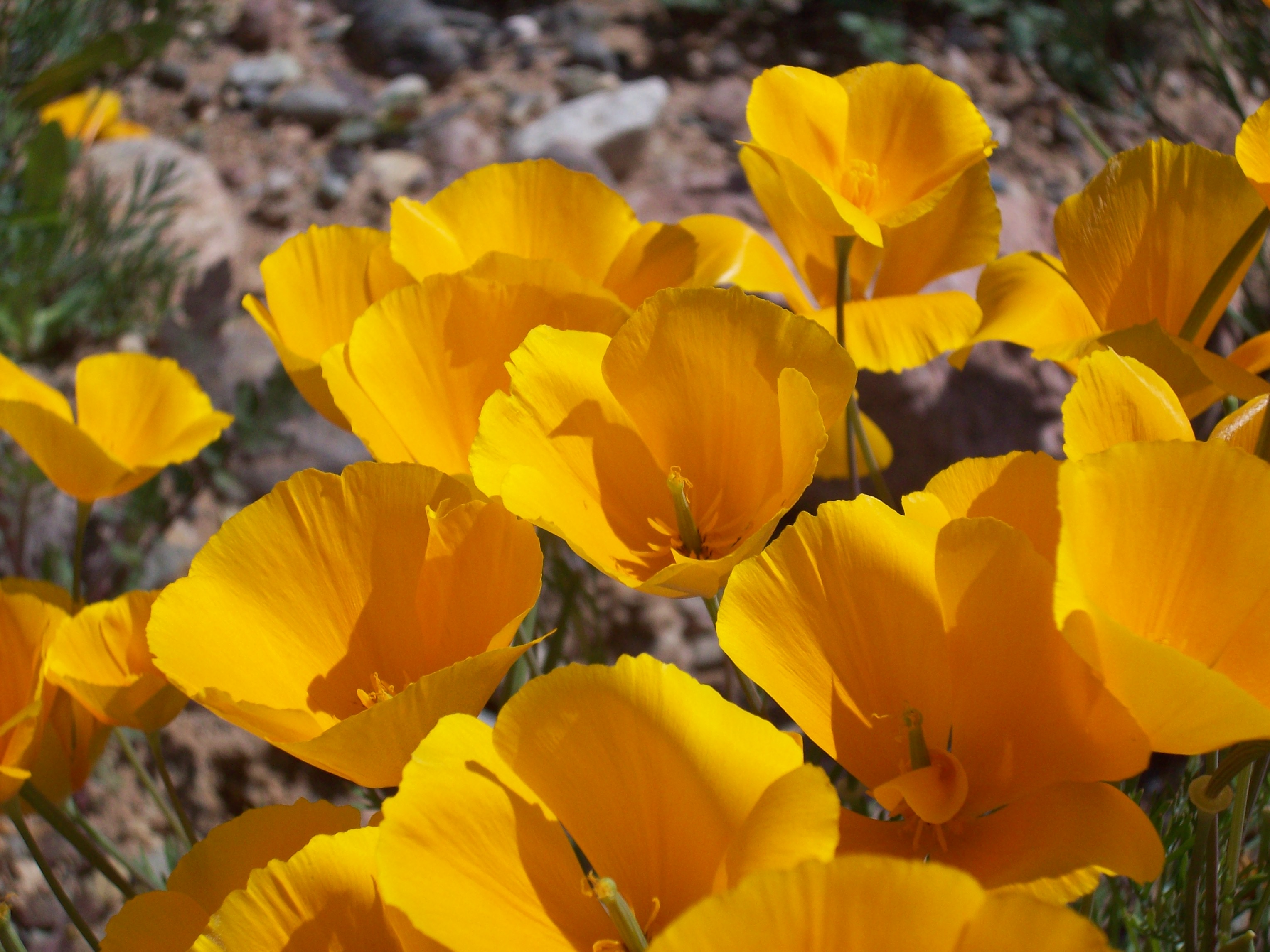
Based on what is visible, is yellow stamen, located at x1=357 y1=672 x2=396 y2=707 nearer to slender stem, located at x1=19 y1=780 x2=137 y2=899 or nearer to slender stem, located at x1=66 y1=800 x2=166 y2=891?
slender stem, located at x1=19 y1=780 x2=137 y2=899

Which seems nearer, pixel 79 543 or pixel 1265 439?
pixel 1265 439

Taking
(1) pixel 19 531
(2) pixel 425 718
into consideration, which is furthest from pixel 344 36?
(2) pixel 425 718

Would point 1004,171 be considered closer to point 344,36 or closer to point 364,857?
point 344,36

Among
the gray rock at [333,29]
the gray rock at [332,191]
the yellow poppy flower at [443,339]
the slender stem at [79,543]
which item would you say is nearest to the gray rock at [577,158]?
the gray rock at [332,191]

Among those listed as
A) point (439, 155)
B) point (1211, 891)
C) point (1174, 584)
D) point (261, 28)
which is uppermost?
point (1174, 584)

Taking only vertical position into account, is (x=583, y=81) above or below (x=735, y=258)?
below

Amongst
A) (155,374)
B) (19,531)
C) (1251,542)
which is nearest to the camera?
(1251,542)

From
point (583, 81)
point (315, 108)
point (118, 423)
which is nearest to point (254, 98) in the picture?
point (315, 108)

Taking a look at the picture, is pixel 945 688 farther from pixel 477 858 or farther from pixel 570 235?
pixel 570 235
